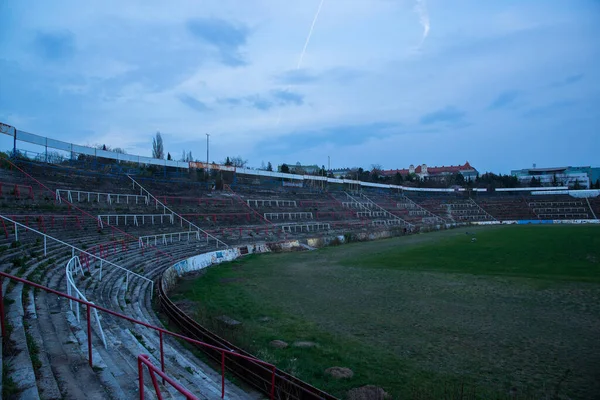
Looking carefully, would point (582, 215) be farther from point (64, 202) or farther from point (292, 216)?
point (64, 202)

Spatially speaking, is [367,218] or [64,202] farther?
[367,218]

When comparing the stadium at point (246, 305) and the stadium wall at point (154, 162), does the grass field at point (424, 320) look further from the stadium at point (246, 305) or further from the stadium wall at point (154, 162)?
the stadium wall at point (154, 162)

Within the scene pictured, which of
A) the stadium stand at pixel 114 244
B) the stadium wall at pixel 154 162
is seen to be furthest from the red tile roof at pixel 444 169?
the stadium stand at pixel 114 244

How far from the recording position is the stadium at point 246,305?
691 cm

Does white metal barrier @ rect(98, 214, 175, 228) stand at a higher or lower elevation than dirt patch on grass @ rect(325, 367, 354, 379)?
higher

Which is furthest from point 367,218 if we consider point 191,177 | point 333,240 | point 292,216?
point 191,177

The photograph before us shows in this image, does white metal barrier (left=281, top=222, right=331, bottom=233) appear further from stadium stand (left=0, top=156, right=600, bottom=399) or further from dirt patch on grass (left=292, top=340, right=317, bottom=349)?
dirt patch on grass (left=292, top=340, right=317, bottom=349)

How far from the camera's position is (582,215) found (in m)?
66.6

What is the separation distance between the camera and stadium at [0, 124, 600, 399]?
22.7 feet

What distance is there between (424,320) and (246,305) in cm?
682

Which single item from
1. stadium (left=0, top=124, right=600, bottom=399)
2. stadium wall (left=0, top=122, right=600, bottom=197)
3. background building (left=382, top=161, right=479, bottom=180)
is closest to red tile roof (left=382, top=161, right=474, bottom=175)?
background building (left=382, top=161, right=479, bottom=180)

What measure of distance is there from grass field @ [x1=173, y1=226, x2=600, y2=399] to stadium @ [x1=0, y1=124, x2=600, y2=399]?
0.22ft

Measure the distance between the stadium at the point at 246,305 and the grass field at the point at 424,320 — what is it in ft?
0.22

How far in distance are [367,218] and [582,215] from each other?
1746 inches
